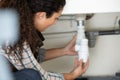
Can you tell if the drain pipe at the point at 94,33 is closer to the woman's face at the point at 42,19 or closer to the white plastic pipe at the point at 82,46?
the white plastic pipe at the point at 82,46

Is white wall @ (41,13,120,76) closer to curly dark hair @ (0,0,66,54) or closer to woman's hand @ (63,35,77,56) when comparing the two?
woman's hand @ (63,35,77,56)

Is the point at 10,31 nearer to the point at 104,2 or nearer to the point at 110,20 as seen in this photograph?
the point at 104,2

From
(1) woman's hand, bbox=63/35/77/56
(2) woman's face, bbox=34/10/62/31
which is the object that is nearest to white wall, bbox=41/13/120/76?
(1) woman's hand, bbox=63/35/77/56

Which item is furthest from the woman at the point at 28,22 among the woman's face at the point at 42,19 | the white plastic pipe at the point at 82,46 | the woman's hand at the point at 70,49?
the woman's hand at the point at 70,49

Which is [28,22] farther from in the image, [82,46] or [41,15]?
[82,46]

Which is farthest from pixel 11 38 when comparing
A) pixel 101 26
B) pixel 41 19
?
pixel 101 26

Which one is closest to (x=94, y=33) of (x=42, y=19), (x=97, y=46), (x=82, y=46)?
(x=97, y=46)

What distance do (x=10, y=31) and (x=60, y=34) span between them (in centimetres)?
58

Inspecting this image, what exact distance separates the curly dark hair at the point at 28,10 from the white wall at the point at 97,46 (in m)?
0.49

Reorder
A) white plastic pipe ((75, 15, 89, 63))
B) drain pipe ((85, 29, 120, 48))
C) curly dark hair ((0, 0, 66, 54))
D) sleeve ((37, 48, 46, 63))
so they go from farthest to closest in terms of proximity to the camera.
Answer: drain pipe ((85, 29, 120, 48)) < sleeve ((37, 48, 46, 63)) < white plastic pipe ((75, 15, 89, 63)) < curly dark hair ((0, 0, 66, 54))

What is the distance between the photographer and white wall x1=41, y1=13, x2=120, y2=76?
4.66 ft

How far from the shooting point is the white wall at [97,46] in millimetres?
1421

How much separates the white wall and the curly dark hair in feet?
1.62

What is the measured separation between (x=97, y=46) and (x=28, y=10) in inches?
27.9
